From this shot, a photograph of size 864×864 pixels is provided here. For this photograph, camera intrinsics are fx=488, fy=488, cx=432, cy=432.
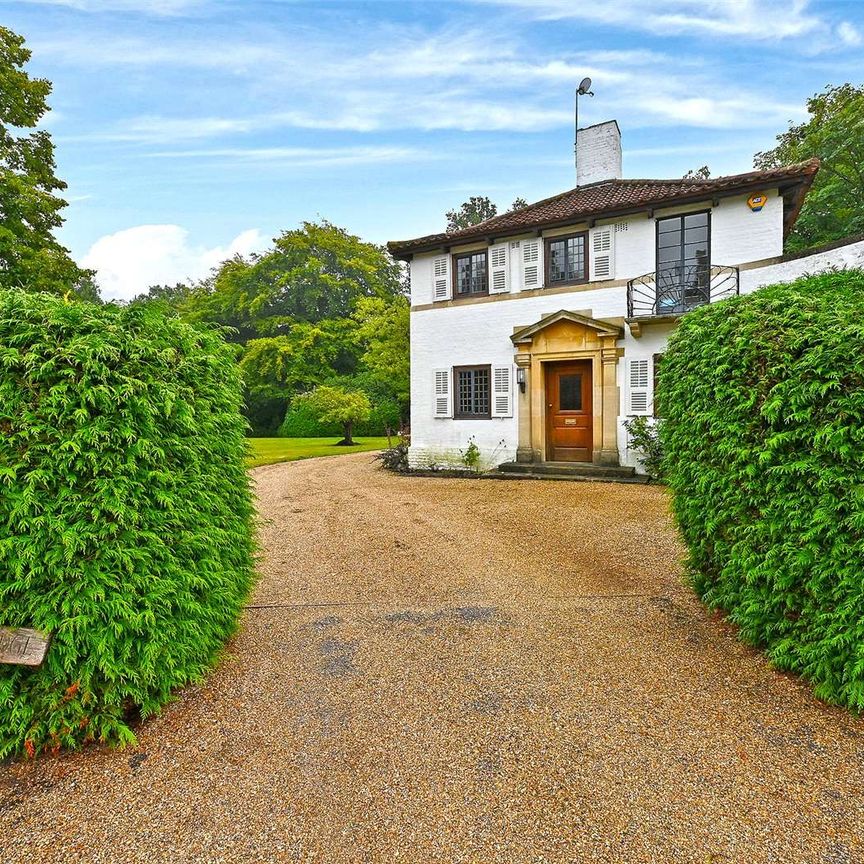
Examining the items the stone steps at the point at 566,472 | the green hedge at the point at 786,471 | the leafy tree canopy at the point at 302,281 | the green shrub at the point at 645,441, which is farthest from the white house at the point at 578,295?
the leafy tree canopy at the point at 302,281

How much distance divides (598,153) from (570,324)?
538 centimetres

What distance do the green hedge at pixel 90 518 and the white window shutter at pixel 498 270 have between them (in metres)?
10.3

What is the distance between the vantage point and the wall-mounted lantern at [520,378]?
38.2ft

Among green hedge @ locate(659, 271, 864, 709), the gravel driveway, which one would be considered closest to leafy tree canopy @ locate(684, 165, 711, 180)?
green hedge @ locate(659, 271, 864, 709)

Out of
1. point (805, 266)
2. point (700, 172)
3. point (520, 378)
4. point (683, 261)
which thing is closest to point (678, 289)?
point (683, 261)

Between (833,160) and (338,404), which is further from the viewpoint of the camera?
(338,404)

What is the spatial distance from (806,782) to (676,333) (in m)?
3.09

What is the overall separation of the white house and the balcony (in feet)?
0.09

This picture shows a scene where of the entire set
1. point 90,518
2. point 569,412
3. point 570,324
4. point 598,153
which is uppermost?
point 598,153

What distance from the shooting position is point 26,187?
505 inches

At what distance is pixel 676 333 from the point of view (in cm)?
405

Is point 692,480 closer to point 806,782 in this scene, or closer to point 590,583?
point 590,583

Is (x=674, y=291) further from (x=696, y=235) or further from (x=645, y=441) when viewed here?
(x=645, y=441)

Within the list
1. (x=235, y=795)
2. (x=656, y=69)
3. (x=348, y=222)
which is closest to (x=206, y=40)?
(x=656, y=69)
